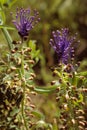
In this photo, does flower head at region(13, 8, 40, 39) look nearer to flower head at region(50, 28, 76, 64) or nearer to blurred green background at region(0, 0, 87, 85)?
flower head at region(50, 28, 76, 64)

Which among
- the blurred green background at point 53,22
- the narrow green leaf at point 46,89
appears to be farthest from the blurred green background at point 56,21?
the narrow green leaf at point 46,89

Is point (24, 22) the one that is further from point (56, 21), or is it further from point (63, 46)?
point (56, 21)

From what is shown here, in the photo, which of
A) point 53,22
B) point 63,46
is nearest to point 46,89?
point 63,46

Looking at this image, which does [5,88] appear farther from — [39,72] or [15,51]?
[39,72]

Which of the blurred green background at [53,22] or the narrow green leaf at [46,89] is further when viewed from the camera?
Result: the blurred green background at [53,22]

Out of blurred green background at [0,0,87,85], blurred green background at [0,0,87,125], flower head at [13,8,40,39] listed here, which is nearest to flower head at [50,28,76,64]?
flower head at [13,8,40,39]

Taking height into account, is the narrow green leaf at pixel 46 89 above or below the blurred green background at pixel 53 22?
above

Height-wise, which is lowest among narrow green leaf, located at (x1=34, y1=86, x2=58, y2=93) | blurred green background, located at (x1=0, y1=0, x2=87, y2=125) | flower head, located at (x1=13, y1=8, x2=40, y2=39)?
blurred green background, located at (x1=0, y1=0, x2=87, y2=125)

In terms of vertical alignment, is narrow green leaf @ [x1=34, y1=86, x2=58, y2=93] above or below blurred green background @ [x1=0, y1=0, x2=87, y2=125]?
above

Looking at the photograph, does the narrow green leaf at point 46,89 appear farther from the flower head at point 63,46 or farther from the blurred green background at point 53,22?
the blurred green background at point 53,22

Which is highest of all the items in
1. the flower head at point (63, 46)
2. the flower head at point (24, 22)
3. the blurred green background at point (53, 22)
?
the flower head at point (24, 22)

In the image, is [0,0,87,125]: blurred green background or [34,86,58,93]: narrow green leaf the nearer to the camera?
[34,86,58,93]: narrow green leaf
